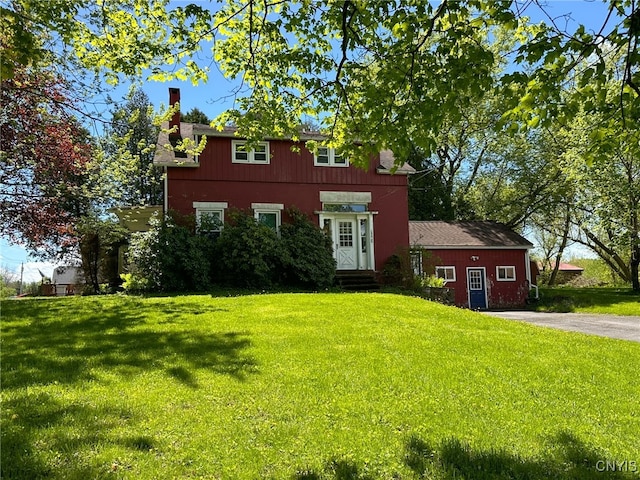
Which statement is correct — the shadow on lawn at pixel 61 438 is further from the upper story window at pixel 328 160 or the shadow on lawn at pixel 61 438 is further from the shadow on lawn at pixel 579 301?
the shadow on lawn at pixel 579 301

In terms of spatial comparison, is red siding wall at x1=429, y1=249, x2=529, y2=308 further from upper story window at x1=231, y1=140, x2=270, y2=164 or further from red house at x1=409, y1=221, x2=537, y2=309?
upper story window at x1=231, y1=140, x2=270, y2=164

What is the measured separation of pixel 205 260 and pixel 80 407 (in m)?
10.8

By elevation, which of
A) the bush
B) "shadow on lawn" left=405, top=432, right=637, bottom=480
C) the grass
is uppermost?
the bush

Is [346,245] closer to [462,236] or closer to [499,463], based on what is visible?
[462,236]

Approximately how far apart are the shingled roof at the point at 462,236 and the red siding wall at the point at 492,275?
366mm

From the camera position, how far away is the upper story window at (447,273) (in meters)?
22.2

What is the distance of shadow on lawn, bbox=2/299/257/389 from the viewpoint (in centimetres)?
539

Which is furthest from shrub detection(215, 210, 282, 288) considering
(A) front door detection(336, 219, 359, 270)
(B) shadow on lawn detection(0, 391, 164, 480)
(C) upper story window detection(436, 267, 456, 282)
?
(B) shadow on lawn detection(0, 391, 164, 480)

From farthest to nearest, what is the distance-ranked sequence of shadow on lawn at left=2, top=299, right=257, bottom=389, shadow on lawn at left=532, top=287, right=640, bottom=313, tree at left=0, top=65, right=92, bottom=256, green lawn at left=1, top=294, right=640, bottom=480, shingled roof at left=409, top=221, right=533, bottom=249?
shingled roof at left=409, top=221, right=533, bottom=249 → shadow on lawn at left=532, top=287, right=640, bottom=313 → tree at left=0, top=65, right=92, bottom=256 → shadow on lawn at left=2, top=299, right=257, bottom=389 → green lawn at left=1, top=294, right=640, bottom=480

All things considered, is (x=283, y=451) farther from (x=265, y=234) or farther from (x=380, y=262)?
(x=380, y=262)

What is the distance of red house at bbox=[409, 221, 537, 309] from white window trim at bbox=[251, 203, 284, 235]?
7.80 metres

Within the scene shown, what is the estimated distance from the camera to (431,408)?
450cm

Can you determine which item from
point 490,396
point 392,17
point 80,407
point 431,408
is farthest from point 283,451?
point 392,17

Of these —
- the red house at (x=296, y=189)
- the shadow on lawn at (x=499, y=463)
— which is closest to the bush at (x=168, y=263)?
the red house at (x=296, y=189)
